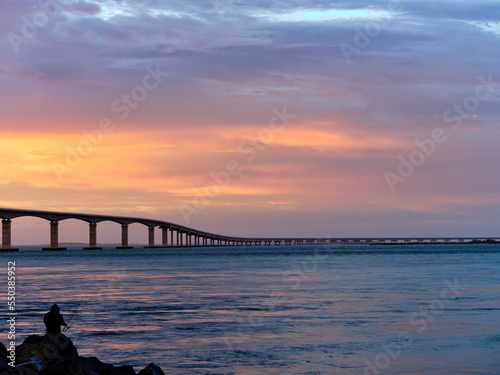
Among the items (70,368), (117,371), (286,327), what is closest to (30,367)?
(70,368)

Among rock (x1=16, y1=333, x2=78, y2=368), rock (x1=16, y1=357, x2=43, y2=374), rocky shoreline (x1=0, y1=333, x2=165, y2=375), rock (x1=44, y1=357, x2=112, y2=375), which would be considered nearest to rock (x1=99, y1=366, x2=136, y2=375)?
rocky shoreline (x1=0, y1=333, x2=165, y2=375)

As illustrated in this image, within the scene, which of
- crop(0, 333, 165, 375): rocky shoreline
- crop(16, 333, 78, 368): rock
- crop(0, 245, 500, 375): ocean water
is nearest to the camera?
crop(0, 333, 165, 375): rocky shoreline

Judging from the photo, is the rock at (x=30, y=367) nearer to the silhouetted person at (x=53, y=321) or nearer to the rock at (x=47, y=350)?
the rock at (x=47, y=350)

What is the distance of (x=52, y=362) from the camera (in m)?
16.8

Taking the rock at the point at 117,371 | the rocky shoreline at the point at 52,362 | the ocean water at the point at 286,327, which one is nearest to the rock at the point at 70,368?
the rocky shoreline at the point at 52,362

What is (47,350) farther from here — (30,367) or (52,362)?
(30,367)

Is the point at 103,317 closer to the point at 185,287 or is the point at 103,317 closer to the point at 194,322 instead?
the point at 194,322

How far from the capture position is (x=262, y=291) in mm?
46094

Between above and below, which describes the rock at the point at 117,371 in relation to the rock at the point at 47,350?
below

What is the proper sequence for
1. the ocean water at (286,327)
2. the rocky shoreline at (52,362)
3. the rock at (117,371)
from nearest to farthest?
the rocky shoreline at (52,362), the rock at (117,371), the ocean water at (286,327)

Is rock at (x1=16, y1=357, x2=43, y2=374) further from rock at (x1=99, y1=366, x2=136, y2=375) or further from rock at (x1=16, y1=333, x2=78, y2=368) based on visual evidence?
rock at (x1=99, y1=366, x2=136, y2=375)

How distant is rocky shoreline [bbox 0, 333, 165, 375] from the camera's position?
15.1 m

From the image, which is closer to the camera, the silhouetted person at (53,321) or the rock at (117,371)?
the rock at (117,371)

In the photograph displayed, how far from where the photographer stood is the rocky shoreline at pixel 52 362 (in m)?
15.1
